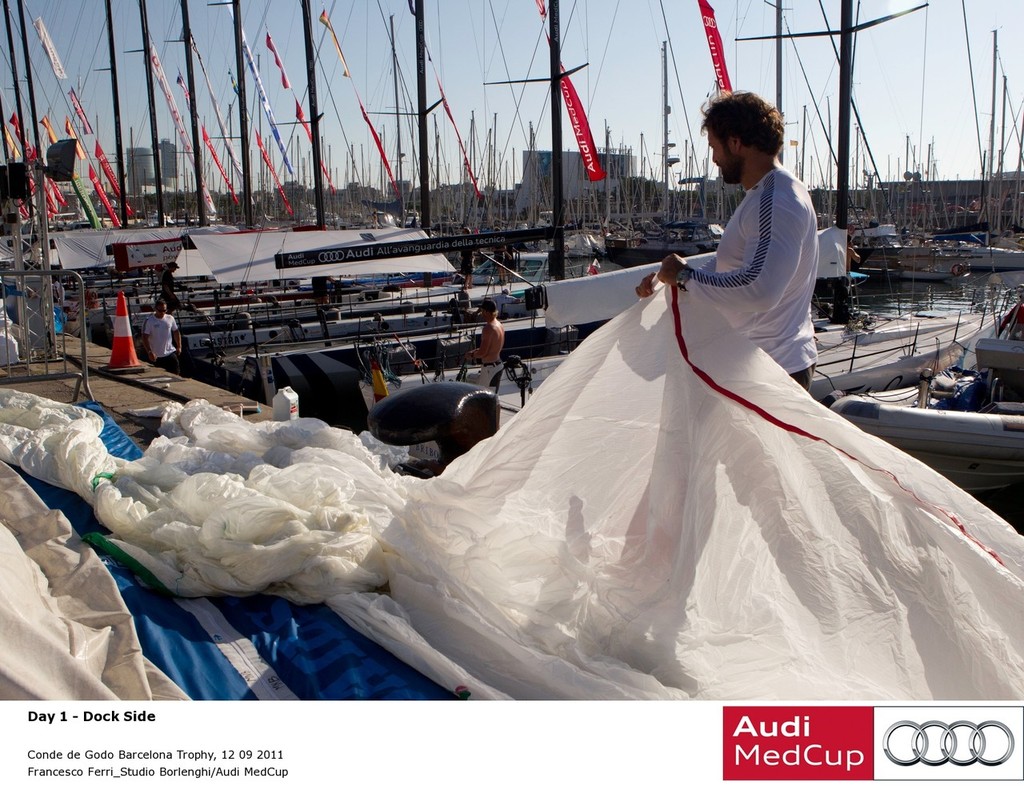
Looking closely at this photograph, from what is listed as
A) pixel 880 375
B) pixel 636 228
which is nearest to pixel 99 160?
pixel 636 228

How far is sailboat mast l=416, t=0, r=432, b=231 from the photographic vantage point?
22.6 m

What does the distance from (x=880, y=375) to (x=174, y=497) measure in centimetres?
1001

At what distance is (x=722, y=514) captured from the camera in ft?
9.05

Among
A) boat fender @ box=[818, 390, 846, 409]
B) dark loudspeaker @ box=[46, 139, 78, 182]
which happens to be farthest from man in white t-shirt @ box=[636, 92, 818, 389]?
dark loudspeaker @ box=[46, 139, 78, 182]

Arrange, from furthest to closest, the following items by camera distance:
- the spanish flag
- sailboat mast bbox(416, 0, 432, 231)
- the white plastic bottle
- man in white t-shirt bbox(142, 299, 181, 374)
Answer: sailboat mast bbox(416, 0, 432, 231), man in white t-shirt bbox(142, 299, 181, 374), the spanish flag, the white plastic bottle

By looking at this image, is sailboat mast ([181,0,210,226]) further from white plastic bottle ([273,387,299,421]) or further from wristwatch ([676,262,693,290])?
wristwatch ([676,262,693,290])

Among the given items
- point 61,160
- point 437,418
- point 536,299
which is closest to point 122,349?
point 61,160

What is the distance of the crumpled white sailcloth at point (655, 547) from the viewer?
2500mm

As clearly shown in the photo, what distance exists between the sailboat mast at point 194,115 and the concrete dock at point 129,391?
24524mm

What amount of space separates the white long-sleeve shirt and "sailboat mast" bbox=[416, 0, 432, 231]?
2034 cm

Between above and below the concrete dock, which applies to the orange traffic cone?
above

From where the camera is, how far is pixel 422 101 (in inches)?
921
